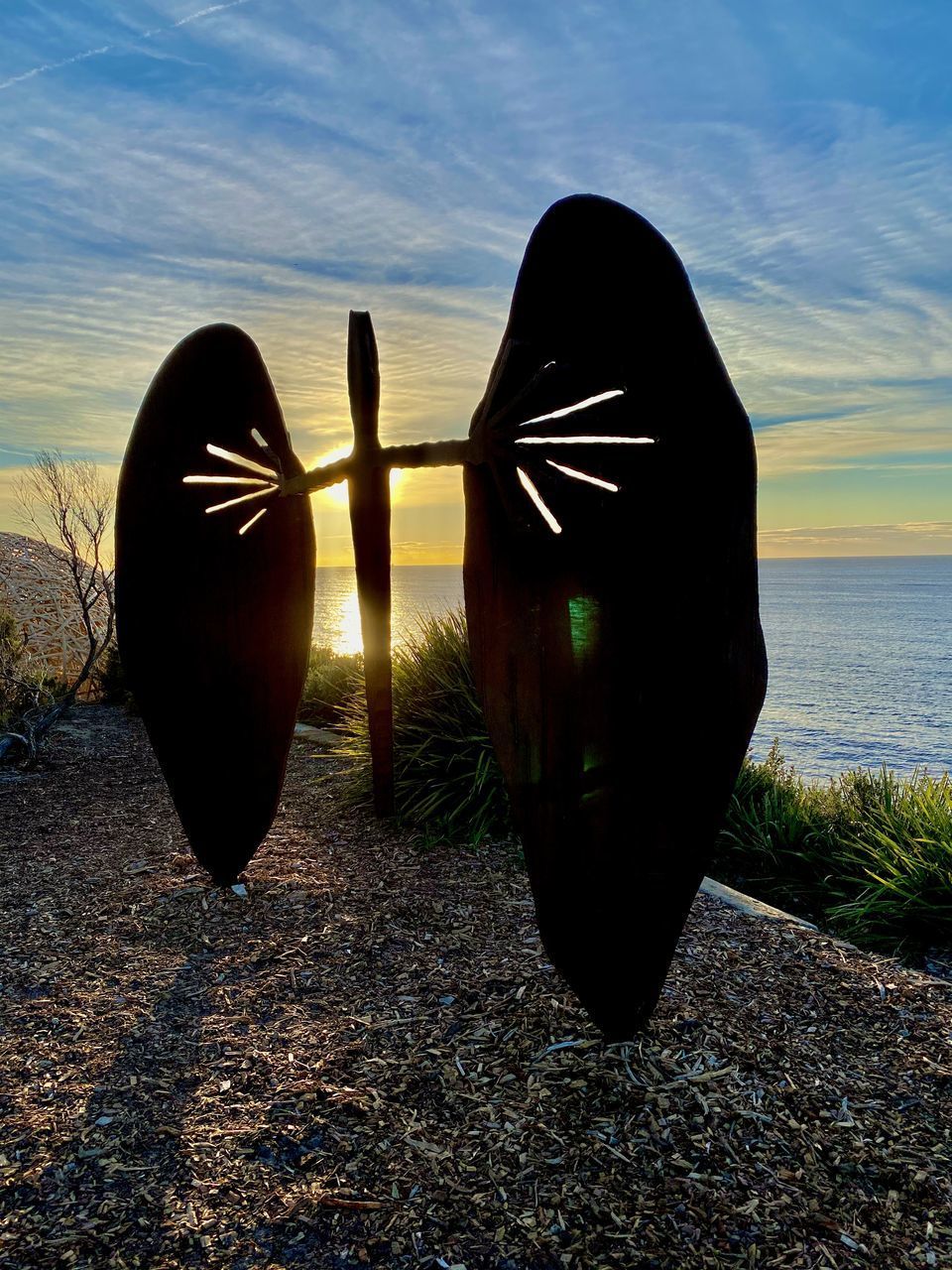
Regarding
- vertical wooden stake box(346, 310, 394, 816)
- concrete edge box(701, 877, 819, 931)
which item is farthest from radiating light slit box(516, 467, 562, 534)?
concrete edge box(701, 877, 819, 931)

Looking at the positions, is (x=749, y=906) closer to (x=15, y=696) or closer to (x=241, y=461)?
(x=241, y=461)

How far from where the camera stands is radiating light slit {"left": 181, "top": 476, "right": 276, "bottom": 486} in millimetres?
3947

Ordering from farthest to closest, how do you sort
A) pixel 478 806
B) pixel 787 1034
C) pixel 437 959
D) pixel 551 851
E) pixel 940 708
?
pixel 940 708
pixel 478 806
pixel 437 959
pixel 787 1034
pixel 551 851

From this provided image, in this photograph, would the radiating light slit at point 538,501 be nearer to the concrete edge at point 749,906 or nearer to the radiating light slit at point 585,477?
the radiating light slit at point 585,477

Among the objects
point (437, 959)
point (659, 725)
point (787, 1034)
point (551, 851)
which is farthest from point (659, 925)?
point (437, 959)

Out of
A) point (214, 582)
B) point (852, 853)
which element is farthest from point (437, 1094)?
point (852, 853)

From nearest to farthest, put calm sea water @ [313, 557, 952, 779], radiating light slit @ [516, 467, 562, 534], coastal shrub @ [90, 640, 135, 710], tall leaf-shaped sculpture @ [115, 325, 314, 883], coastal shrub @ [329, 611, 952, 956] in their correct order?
radiating light slit @ [516, 467, 562, 534], tall leaf-shaped sculpture @ [115, 325, 314, 883], coastal shrub @ [329, 611, 952, 956], coastal shrub @ [90, 640, 135, 710], calm sea water @ [313, 557, 952, 779]

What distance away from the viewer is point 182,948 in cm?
389

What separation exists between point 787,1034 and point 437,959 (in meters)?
1.41

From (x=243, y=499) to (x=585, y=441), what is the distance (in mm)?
2170

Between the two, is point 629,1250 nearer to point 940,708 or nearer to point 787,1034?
point 787,1034

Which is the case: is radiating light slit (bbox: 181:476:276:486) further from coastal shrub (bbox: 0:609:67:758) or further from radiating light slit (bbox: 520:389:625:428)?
coastal shrub (bbox: 0:609:67:758)

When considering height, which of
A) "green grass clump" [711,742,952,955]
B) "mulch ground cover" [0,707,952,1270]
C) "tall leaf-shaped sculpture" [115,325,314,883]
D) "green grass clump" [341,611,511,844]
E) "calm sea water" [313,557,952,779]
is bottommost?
"calm sea water" [313,557,952,779]

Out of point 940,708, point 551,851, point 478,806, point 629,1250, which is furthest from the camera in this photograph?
point 940,708
